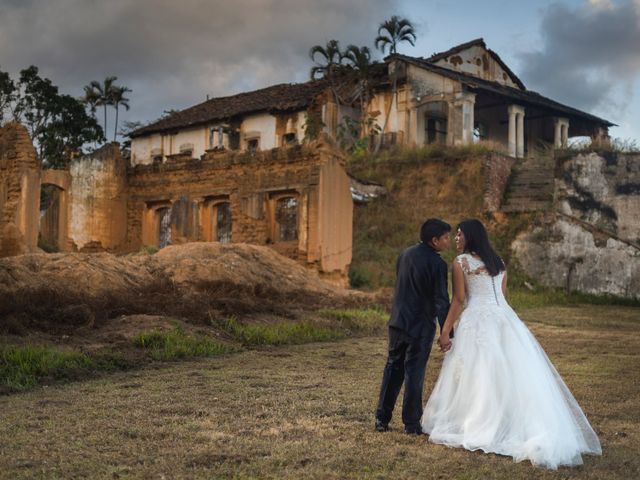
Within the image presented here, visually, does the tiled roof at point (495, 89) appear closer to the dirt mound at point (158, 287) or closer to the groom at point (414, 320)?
the dirt mound at point (158, 287)

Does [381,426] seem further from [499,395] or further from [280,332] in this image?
[280,332]

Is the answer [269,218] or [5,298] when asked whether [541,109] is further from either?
[5,298]

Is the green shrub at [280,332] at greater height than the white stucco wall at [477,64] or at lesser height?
lesser

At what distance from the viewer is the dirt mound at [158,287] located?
40.2 feet

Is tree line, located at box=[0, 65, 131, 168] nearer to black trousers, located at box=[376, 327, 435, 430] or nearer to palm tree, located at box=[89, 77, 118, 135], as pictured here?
palm tree, located at box=[89, 77, 118, 135]

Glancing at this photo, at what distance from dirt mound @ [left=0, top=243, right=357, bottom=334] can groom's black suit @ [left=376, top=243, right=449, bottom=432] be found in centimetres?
701

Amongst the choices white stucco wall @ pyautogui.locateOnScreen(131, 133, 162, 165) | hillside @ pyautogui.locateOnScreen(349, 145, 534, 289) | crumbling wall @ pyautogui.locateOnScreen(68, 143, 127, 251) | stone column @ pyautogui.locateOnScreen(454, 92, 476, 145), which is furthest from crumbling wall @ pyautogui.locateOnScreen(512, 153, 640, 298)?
white stucco wall @ pyautogui.locateOnScreen(131, 133, 162, 165)

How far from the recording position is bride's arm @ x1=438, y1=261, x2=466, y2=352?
243 inches

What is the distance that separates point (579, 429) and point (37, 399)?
204 inches

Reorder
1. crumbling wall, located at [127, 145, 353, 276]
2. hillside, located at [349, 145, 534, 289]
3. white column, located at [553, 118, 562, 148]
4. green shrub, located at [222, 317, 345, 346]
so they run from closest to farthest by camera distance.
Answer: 1. green shrub, located at [222, 317, 345, 346]
2. crumbling wall, located at [127, 145, 353, 276]
3. hillside, located at [349, 145, 534, 289]
4. white column, located at [553, 118, 562, 148]

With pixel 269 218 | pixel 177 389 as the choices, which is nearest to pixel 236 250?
pixel 269 218

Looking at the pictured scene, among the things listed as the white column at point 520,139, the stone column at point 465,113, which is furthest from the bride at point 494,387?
the white column at point 520,139

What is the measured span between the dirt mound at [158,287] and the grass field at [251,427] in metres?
2.87

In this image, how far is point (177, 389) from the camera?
823cm
